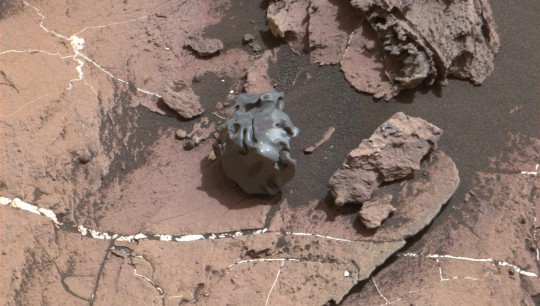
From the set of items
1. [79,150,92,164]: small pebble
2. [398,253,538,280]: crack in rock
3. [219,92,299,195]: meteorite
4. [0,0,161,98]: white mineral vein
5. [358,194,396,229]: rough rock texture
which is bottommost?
[398,253,538,280]: crack in rock

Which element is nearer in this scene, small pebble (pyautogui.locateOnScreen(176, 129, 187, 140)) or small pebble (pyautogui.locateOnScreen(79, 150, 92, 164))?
small pebble (pyautogui.locateOnScreen(79, 150, 92, 164))

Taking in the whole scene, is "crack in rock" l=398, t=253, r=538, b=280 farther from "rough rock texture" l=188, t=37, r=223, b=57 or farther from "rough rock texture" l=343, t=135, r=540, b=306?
"rough rock texture" l=188, t=37, r=223, b=57

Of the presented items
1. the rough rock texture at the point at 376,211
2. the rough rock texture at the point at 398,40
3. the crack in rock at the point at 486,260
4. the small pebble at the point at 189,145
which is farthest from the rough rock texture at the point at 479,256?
the small pebble at the point at 189,145

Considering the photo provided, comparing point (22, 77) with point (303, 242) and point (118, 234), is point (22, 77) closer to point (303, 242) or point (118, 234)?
point (118, 234)

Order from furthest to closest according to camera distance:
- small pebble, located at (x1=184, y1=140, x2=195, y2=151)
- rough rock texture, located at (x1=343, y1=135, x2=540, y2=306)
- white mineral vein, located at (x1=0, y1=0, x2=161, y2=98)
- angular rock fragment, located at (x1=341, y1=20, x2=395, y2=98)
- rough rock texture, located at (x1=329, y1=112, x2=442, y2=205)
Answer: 1. white mineral vein, located at (x1=0, y1=0, x2=161, y2=98)
2. small pebble, located at (x1=184, y1=140, x2=195, y2=151)
3. angular rock fragment, located at (x1=341, y1=20, x2=395, y2=98)
4. rough rock texture, located at (x1=329, y1=112, x2=442, y2=205)
5. rough rock texture, located at (x1=343, y1=135, x2=540, y2=306)

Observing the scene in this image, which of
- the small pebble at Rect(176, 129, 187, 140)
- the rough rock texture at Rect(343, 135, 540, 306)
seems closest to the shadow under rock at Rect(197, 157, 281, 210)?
the small pebble at Rect(176, 129, 187, 140)

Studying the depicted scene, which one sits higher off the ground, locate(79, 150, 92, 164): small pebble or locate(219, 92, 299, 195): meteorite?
locate(79, 150, 92, 164): small pebble

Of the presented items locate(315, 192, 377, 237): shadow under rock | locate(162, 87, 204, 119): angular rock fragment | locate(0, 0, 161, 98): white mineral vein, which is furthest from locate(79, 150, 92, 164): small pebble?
locate(315, 192, 377, 237): shadow under rock

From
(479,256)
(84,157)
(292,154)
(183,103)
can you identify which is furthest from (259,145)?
(479,256)

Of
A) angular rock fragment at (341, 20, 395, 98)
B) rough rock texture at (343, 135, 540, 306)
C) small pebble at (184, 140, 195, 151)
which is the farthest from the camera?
small pebble at (184, 140, 195, 151)
